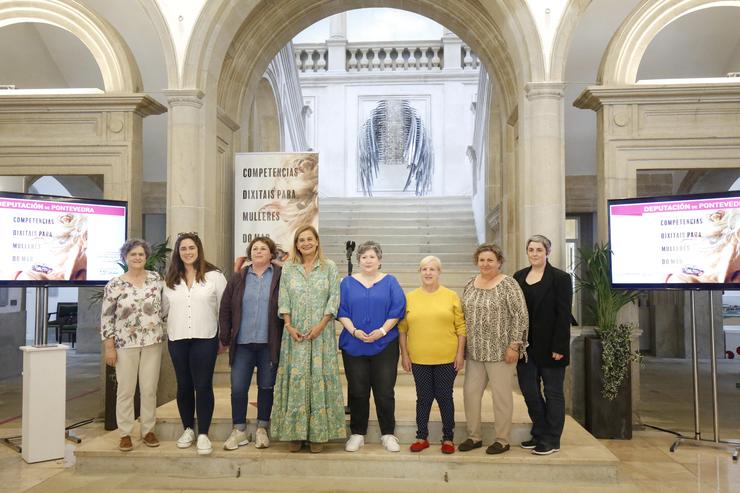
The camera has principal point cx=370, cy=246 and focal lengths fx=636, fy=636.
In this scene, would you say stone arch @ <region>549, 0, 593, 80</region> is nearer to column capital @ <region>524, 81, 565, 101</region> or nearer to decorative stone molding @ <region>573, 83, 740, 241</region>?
column capital @ <region>524, 81, 565, 101</region>

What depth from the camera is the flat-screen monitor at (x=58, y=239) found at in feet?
16.7

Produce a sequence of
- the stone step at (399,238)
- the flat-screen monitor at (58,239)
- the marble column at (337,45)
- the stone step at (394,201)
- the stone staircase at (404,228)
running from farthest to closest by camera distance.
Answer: the marble column at (337,45) → the stone step at (394,201) → the stone step at (399,238) → the stone staircase at (404,228) → the flat-screen monitor at (58,239)

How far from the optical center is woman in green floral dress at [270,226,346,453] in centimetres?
399

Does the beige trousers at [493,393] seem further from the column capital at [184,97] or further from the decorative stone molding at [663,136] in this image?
the column capital at [184,97]

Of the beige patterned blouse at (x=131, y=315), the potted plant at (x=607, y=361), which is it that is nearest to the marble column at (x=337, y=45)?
the potted plant at (x=607, y=361)

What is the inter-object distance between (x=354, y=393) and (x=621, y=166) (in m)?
3.49

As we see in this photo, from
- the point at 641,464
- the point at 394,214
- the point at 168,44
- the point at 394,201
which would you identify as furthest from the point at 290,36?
the point at 641,464

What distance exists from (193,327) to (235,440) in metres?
0.81

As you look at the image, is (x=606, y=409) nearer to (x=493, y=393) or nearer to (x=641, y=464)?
(x=641, y=464)

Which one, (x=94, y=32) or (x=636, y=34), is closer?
(x=636, y=34)

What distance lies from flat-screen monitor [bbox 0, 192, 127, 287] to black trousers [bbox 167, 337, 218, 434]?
72.8 inches

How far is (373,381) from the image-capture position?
4.09 metres

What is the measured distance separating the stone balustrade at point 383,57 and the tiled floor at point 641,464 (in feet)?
32.2

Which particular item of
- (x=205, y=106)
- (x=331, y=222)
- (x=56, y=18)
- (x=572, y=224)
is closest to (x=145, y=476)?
(x=205, y=106)
